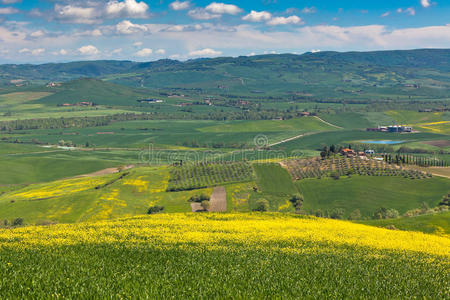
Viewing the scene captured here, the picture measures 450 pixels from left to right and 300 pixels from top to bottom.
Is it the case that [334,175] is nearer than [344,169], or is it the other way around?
[334,175]

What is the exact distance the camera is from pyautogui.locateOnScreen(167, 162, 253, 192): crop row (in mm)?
147375

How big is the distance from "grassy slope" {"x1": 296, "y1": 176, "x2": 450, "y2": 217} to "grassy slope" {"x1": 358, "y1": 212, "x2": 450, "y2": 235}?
103 ft

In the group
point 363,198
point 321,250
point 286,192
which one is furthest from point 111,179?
point 321,250

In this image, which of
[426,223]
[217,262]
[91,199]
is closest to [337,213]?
[426,223]

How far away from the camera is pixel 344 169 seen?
158000 millimetres

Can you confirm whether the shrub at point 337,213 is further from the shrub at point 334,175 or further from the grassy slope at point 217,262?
the grassy slope at point 217,262

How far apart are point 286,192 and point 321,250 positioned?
90.6 metres

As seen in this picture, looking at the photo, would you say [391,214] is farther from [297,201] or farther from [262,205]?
[262,205]

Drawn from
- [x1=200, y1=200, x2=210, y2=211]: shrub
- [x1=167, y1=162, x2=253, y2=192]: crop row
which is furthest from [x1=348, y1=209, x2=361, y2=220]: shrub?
[x1=167, y1=162, x2=253, y2=192]: crop row

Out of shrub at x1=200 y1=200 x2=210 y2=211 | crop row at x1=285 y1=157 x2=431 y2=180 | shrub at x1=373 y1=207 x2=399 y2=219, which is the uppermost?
crop row at x1=285 y1=157 x2=431 y2=180

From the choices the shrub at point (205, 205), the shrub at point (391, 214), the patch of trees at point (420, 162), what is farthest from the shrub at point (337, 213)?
the patch of trees at point (420, 162)

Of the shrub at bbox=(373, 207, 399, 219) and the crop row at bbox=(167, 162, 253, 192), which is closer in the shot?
the shrub at bbox=(373, 207, 399, 219)

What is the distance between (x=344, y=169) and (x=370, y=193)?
25.2 m

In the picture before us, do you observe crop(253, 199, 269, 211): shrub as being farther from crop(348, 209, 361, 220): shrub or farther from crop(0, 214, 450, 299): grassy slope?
crop(0, 214, 450, 299): grassy slope
